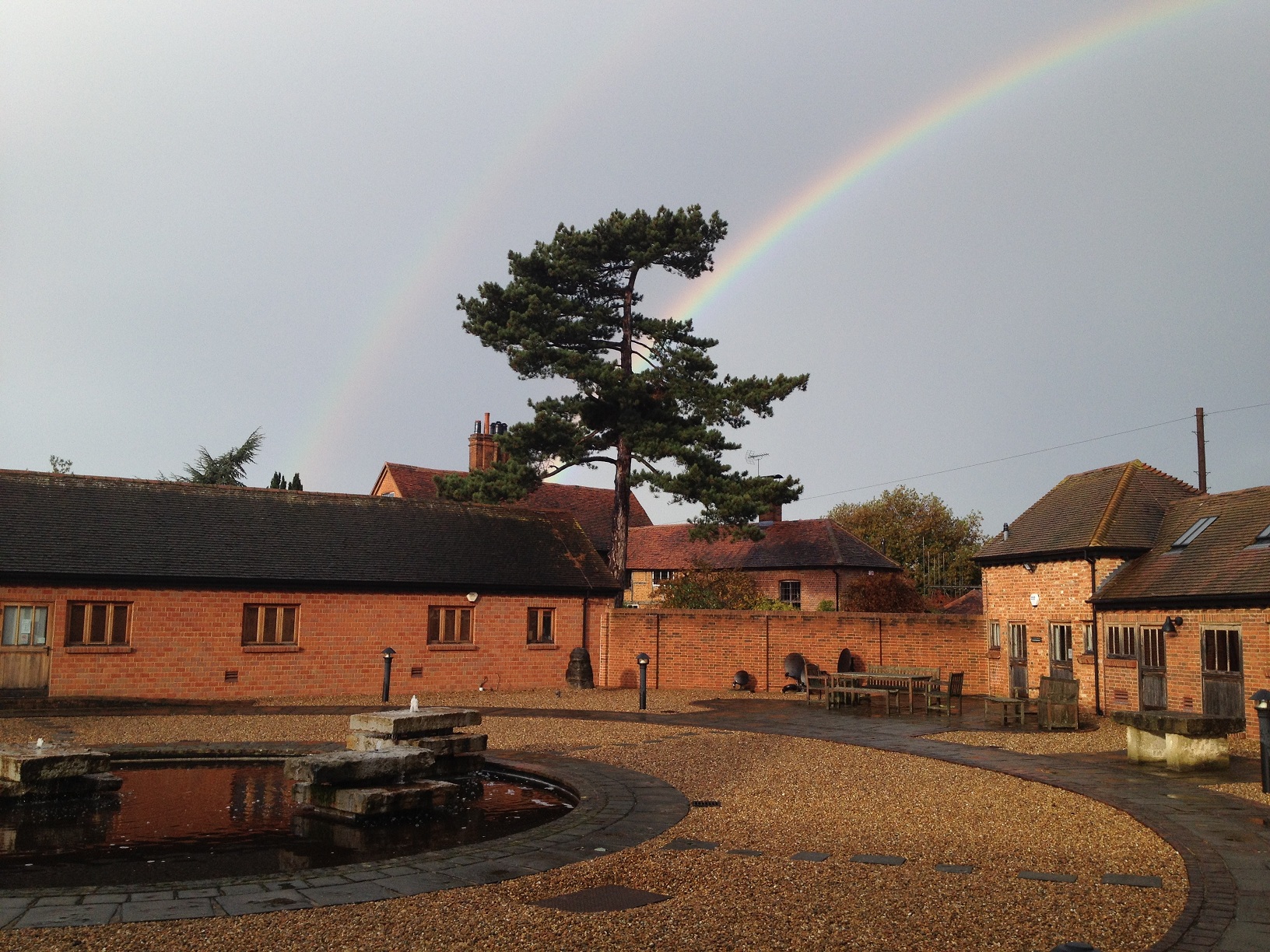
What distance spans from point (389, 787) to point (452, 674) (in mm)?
15991

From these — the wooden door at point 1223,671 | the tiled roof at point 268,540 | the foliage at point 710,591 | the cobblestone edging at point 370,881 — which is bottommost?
the cobblestone edging at point 370,881

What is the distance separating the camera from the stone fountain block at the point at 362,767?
10.8 m

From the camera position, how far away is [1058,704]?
18844 mm

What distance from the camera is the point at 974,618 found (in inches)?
1089

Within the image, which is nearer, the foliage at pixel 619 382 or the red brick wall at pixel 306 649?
the red brick wall at pixel 306 649

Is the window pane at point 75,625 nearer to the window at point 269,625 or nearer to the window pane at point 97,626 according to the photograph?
the window pane at point 97,626

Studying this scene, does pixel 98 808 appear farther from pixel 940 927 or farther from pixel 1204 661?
pixel 1204 661

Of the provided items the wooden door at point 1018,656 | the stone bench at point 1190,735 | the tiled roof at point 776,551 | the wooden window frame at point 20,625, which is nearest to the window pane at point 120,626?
the wooden window frame at point 20,625

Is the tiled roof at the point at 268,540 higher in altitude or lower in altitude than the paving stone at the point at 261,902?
higher

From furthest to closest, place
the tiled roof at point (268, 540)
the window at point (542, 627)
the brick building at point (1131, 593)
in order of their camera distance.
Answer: the window at point (542, 627), the tiled roof at point (268, 540), the brick building at point (1131, 593)

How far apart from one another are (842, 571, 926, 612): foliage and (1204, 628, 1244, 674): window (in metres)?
18.8

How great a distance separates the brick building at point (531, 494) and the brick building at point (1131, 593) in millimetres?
22494

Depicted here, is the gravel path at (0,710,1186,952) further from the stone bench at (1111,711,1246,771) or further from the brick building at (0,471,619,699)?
the brick building at (0,471,619,699)

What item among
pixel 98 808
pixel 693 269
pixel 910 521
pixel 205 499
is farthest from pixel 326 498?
pixel 910 521
